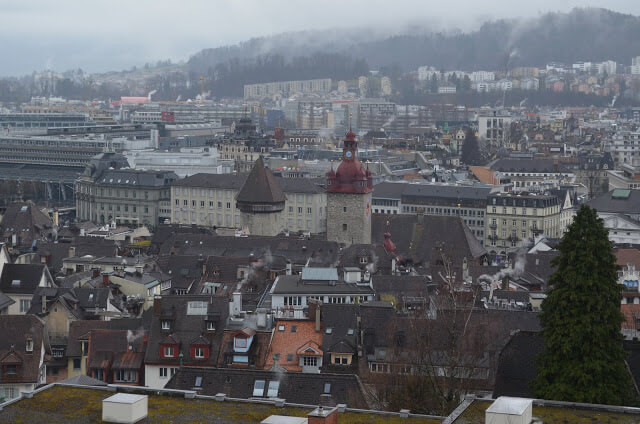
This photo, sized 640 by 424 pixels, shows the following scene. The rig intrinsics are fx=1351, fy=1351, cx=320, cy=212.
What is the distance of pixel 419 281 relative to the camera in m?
50.2

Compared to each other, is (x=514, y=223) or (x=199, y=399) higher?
(x=199, y=399)

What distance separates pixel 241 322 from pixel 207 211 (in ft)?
200

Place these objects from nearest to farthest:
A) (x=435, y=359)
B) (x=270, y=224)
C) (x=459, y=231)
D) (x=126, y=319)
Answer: (x=435, y=359)
(x=126, y=319)
(x=459, y=231)
(x=270, y=224)

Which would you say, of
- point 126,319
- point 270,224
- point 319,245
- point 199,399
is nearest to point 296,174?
point 270,224

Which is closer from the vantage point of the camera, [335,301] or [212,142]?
[335,301]

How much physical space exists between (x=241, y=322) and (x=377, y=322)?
Result: 419 centimetres

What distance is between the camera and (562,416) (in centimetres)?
2500

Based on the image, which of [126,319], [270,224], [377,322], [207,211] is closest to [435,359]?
[377,322]

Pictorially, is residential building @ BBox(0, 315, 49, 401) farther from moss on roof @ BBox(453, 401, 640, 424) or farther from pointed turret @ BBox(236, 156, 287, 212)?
pointed turret @ BBox(236, 156, 287, 212)

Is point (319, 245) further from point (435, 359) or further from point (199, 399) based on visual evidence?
point (199, 399)

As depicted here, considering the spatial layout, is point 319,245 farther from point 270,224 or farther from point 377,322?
point 377,322

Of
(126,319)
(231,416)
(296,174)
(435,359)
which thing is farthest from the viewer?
(296,174)

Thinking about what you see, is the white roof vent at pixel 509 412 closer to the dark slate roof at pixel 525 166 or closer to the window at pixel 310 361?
the window at pixel 310 361

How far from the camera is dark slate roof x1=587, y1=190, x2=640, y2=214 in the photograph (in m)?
91.6
